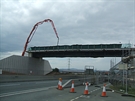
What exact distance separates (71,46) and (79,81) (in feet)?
104

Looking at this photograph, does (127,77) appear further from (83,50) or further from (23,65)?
(23,65)

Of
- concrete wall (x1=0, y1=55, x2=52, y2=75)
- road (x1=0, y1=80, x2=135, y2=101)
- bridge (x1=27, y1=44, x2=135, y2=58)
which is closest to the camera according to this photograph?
road (x1=0, y1=80, x2=135, y2=101)

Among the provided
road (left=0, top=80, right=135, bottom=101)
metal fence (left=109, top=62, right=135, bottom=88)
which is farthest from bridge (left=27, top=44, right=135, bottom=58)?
road (left=0, top=80, right=135, bottom=101)

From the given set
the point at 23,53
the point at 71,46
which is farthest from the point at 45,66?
the point at 71,46

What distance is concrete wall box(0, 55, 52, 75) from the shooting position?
50.5 m

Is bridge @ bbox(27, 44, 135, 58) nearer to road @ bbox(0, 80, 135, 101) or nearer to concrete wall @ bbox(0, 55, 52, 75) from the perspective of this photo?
concrete wall @ bbox(0, 55, 52, 75)

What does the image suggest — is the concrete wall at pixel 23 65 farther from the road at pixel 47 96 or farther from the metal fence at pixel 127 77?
the road at pixel 47 96

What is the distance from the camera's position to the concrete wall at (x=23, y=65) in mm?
50494

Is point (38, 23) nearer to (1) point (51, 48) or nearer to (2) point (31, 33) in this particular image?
(2) point (31, 33)

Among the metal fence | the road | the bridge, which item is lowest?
the road

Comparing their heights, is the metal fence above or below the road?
above

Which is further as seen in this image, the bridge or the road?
the bridge

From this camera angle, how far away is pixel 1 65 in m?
48.8

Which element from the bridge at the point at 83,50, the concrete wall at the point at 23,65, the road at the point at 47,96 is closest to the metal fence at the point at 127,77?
the road at the point at 47,96
